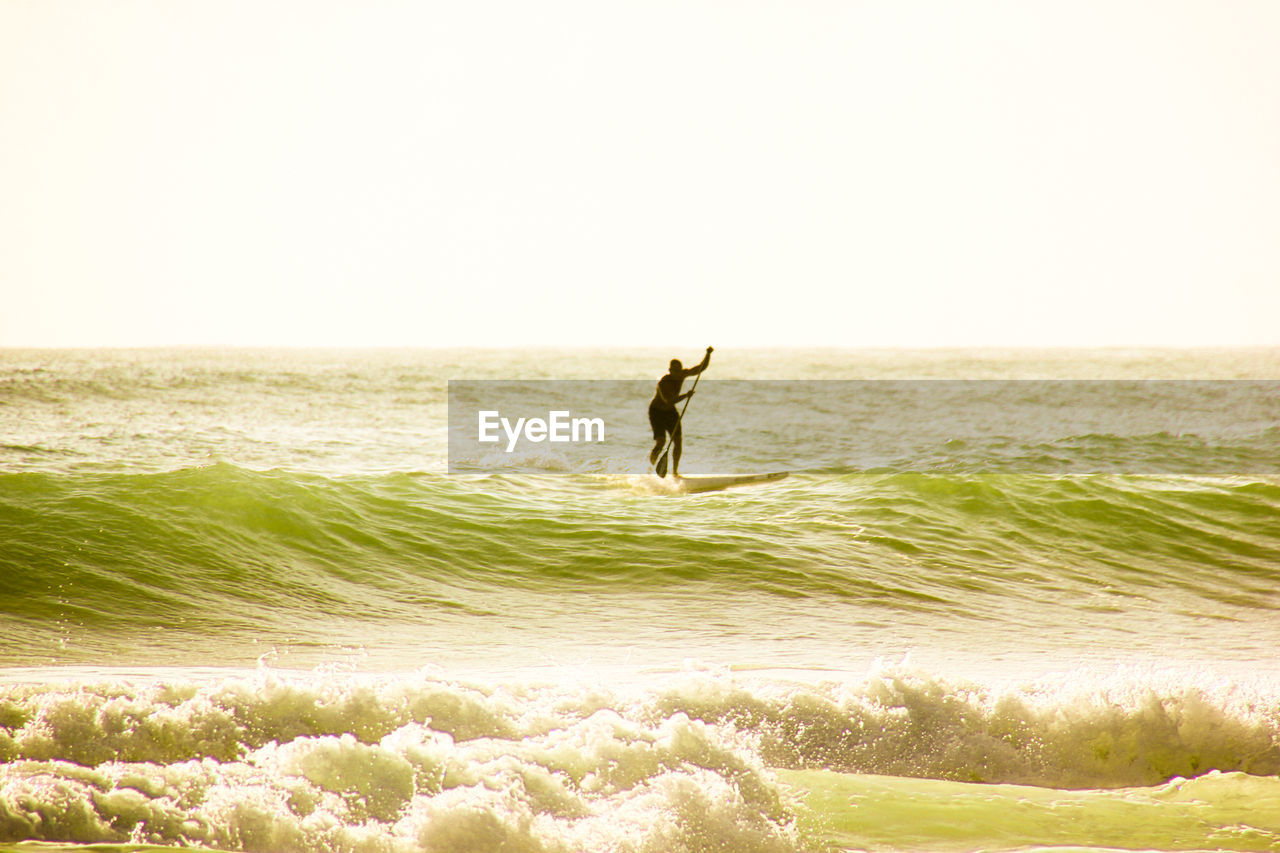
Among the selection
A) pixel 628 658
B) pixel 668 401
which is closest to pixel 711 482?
pixel 668 401

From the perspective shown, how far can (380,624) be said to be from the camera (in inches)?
279

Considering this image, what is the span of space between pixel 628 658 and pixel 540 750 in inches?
83.3

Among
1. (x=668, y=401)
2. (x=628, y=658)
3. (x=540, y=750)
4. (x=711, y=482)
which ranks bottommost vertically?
(x=628, y=658)

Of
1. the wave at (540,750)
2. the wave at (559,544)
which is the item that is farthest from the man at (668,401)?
the wave at (540,750)

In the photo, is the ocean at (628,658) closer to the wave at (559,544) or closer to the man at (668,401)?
the wave at (559,544)

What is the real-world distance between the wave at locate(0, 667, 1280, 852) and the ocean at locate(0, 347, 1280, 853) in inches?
0.6

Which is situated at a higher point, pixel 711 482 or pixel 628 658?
pixel 711 482

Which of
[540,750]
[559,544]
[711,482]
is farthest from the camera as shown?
[711,482]

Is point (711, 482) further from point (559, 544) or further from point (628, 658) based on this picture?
point (628, 658)

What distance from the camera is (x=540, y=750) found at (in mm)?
3947

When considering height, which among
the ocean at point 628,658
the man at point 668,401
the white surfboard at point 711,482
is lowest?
the ocean at point 628,658

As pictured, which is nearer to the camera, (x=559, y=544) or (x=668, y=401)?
(x=559, y=544)

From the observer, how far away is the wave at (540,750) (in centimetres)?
333

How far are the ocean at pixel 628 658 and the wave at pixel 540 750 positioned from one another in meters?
0.02
